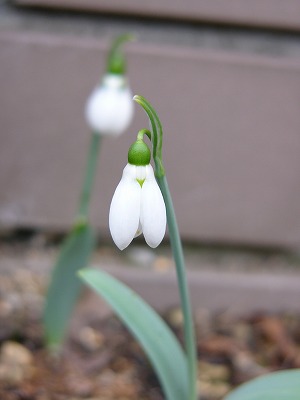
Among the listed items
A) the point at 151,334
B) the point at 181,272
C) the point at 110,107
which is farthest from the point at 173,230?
the point at 110,107

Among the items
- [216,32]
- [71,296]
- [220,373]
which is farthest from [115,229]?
[216,32]

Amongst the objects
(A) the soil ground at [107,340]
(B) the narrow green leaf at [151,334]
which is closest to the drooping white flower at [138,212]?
(B) the narrow green leaf at [151,334]

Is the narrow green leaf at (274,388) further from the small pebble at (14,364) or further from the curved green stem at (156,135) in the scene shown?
the small pebble at (14,364)

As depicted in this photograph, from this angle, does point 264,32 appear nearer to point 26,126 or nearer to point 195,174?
point 195,174

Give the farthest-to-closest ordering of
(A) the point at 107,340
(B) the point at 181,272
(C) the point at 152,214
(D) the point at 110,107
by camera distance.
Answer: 1. (A) the point at 107,340
2. (D) the point at 110,107
3. (B) the point at 181,272
4. (C) the point at 152,214

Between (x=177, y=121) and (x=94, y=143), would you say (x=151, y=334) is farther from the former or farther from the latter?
(x=177, y=121)

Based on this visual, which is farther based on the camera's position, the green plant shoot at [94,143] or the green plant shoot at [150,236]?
the green plant shoot at [94,143]

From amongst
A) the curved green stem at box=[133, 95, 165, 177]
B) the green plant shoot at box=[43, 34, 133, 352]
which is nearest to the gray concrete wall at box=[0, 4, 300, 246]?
the green plant shoot at box=[43, 34, 133, 352]
